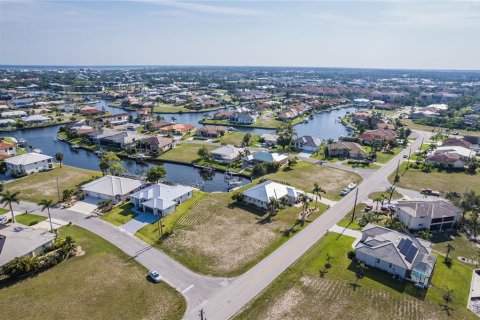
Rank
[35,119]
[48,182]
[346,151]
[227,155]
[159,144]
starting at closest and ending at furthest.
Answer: [48,182]
[227,155]
[346,151]
[159,144]
[35,119]

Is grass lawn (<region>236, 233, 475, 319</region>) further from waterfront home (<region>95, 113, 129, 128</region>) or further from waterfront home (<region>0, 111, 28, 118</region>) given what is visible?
waterfront home (<region>0, 111, 28, 118</region>)

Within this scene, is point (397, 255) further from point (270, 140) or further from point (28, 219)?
point (270, 140)

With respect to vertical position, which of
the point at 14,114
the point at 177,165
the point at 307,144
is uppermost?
the point at 14,114

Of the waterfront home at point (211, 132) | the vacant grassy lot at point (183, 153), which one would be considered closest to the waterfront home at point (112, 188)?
the vacant grassy lot at point (183, 153)

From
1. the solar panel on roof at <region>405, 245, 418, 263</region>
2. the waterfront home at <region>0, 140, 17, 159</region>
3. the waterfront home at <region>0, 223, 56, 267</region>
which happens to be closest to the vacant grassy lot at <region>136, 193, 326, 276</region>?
the waterfront home at <region>0, 223, 56, 267</region>

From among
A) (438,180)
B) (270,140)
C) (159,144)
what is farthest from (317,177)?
(159,144)

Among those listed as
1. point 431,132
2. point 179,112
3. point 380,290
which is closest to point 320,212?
point 380,290

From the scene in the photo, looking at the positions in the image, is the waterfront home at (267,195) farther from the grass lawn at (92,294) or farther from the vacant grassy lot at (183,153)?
the vacant grassy lot at (183,153)
